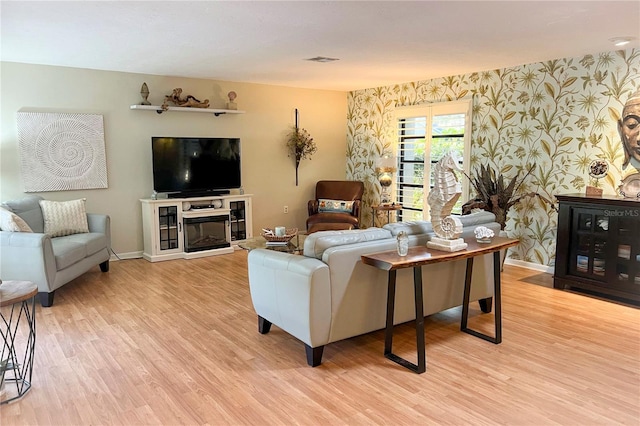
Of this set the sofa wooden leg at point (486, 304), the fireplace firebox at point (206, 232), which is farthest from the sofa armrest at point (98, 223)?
the sofa wooden leg at point (486, 304)

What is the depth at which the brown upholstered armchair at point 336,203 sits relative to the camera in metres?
6.49

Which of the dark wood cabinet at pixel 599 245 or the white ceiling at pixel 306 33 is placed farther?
the dark wood cabinet at pixel 599 245

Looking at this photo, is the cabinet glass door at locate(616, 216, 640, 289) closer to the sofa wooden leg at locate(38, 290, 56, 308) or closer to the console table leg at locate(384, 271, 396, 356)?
the console table leg at locate(384, 271, 396, 356)

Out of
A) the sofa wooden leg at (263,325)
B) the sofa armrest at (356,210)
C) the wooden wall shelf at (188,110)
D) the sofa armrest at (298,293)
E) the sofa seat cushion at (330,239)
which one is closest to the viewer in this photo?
the sofa armrest at (298,293)

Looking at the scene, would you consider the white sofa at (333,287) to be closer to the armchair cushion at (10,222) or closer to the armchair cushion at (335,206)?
the armchair cushion at (10,222)

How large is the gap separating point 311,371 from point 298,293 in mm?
511

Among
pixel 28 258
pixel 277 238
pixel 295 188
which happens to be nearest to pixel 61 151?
pixel 28 258

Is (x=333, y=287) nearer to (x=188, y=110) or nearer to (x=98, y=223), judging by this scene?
(x=98, y=223)

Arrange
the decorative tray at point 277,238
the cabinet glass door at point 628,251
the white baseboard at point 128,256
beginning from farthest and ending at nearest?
the white baseboard at point 128,256, the cabinet glass door at point 628,251, the decorative tray at point 277,238

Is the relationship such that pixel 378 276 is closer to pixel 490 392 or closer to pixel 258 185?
pixel 490 392

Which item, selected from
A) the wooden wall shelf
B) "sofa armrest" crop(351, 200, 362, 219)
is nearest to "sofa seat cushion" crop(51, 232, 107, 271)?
the wooden wall shelf

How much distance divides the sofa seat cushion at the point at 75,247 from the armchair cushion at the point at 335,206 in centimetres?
307

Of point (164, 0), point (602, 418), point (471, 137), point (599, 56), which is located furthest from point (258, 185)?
point (602, 418)

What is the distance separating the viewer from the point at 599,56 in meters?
4.68
